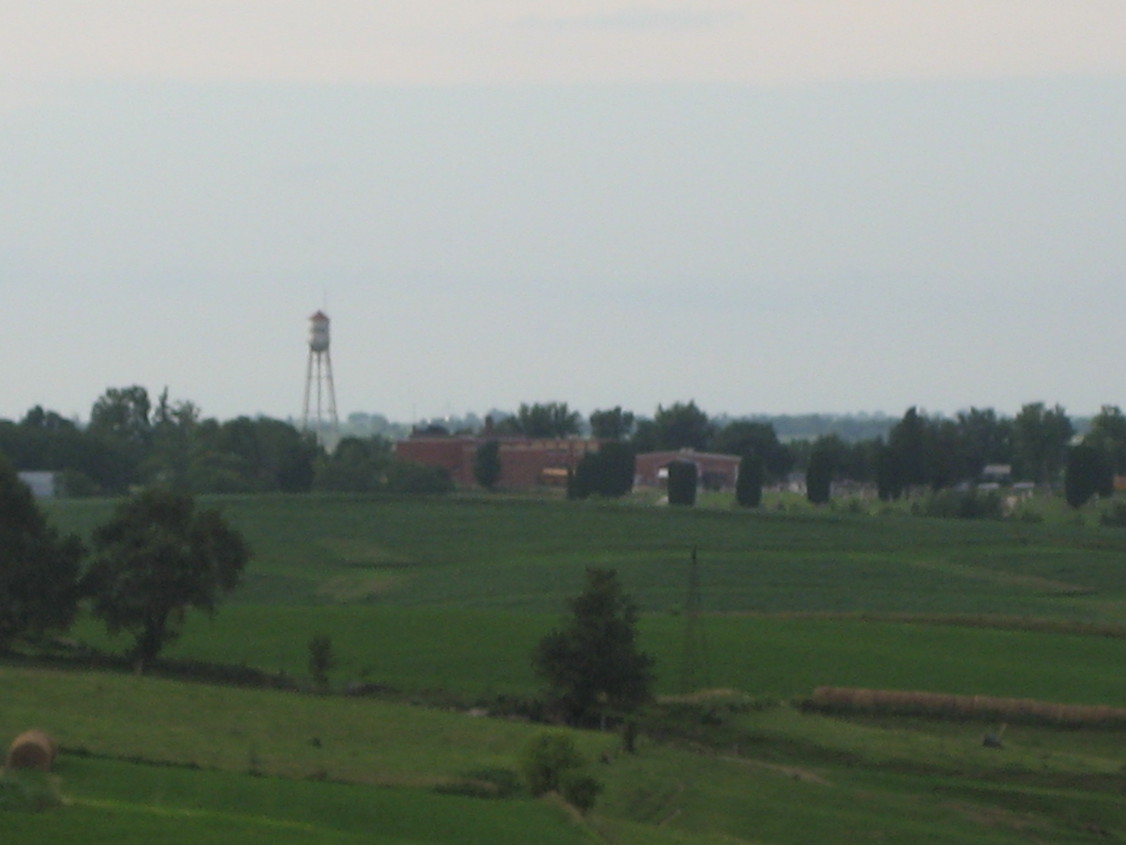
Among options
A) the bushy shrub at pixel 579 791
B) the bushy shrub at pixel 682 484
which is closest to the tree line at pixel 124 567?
the bushy shrub at pixel 579 791

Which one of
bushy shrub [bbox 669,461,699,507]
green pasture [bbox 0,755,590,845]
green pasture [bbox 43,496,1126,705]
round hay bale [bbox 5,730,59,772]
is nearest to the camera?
green pasture [bbox 0,755,590,845]

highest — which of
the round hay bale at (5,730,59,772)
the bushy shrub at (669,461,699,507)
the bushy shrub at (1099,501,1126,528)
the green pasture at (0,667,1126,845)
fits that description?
the bushy shrub at (669,461,699,507)

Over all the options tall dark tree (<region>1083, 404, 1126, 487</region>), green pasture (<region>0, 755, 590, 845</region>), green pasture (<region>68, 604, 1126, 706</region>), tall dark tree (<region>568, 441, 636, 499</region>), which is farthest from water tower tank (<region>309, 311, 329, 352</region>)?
green pasture (<region>0, 755, 590, 845</region>)

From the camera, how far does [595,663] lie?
53.4 m

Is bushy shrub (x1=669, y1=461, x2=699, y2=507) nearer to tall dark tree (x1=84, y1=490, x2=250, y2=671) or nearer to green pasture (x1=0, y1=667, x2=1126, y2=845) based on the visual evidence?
tall dark tree (x1=84, y1=490, x2=250, y2=671)

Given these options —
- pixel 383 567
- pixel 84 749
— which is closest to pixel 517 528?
pixel 383 567

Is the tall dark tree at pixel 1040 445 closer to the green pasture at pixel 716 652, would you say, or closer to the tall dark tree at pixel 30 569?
the green pasture at pixel 716 652

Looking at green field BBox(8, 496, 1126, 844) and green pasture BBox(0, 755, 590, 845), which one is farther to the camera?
green field BBox(8, 496, 1126, 844)

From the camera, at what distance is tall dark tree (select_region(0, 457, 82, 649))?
61062mm

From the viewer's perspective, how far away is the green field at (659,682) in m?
33.3

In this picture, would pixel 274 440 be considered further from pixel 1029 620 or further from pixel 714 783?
pixel 714 783

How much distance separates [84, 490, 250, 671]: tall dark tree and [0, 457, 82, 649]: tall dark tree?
786 millimetres

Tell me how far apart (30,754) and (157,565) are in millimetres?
30237

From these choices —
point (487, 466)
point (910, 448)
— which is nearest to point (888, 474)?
point (910, 448)
